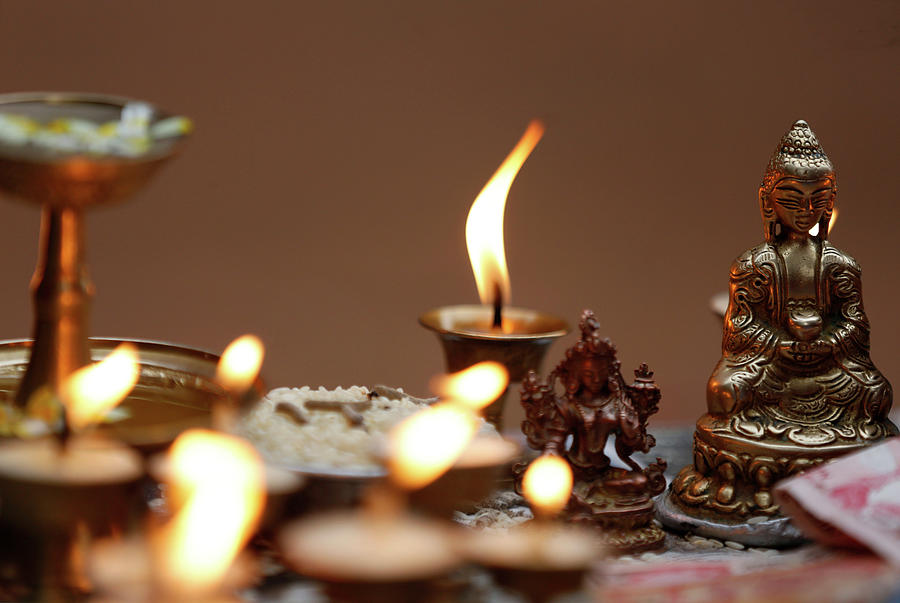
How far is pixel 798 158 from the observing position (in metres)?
1.69

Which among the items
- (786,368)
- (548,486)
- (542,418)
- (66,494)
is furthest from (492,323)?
(66,494)

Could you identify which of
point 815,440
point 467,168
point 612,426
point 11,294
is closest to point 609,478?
point 612,426

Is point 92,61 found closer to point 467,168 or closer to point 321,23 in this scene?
point 321,23

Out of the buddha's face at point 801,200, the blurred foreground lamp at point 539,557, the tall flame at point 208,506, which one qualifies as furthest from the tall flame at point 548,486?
the buddha's face at point 801,200

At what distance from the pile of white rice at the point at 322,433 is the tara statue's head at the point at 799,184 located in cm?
60

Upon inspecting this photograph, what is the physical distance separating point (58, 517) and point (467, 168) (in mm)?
2142

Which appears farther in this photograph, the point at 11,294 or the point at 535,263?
the point at 535,263

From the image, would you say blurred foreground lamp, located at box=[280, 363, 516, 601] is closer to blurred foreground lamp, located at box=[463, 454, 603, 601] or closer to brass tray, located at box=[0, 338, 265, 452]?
blurred foreground lamp, located at box=[463, 454, 603, 601]

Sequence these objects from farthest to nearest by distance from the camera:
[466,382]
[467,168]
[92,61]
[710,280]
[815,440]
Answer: [710,280]
[467,168]
[92,61]
[815,440]
[466,382]

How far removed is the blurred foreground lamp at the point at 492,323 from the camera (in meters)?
1.58

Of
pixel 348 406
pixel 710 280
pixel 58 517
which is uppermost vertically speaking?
pixel 710 280

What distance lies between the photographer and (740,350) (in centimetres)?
171

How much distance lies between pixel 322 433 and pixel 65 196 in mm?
347

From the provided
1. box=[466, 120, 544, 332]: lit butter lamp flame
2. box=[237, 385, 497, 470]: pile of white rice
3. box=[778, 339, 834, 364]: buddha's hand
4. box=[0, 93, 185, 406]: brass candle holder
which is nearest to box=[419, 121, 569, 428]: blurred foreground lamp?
box=[466, 120, 544, 332]: lit butter lamp flame
